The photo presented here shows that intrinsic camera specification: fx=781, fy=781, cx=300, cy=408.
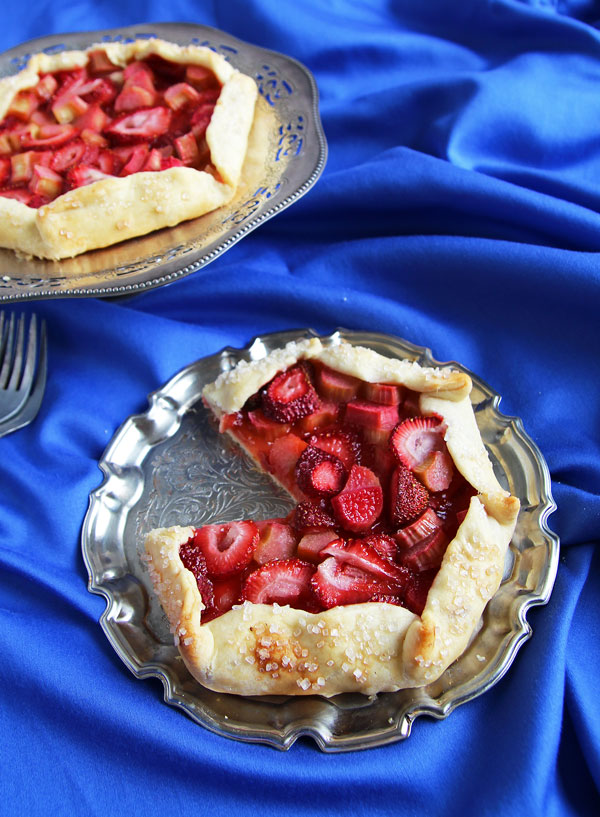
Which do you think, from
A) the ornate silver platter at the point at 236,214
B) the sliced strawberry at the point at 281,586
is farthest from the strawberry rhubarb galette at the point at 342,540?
the ornate silver platter at the point at 236,214

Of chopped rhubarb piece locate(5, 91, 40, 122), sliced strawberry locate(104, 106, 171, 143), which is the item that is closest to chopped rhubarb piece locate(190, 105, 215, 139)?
sliced strawberry locate(104, 106, 171, 143)

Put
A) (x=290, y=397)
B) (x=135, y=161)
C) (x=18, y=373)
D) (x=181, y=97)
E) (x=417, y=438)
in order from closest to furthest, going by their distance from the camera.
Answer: (x=417, y=438) → (x=290, y=397) → (x=18, y=373) → (x=135, y=161) → (x=181, y=97)

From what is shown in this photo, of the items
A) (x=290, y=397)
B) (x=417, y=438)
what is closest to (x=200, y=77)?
(x=290, y=397)

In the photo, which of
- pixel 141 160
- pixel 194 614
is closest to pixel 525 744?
pixel 194 614

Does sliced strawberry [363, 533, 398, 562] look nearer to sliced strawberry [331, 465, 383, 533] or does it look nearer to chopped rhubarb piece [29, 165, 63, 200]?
sliced strawberry [331, 465, 383, 533]

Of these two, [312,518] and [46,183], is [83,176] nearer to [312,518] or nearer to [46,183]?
[46,183]

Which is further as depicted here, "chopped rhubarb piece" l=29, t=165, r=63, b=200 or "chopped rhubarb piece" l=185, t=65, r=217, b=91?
"chopped rhubarb piece" l=185, t=65, r=217, b=91

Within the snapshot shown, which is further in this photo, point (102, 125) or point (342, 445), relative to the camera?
point (102, 125)
